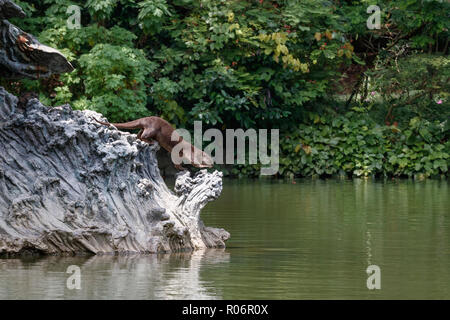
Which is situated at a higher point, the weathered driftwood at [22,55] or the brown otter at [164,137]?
the weathered driftwood at [22,55]

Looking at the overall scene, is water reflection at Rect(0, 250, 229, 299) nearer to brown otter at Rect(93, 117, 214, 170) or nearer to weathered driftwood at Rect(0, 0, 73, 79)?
brown otter at Rect(93, 117, 214, 170)

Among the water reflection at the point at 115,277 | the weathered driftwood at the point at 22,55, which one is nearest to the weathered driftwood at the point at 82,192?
the water reflection at the point at 115,277

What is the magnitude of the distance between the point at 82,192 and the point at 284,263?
2384 mm

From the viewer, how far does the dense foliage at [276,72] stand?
23.3 m

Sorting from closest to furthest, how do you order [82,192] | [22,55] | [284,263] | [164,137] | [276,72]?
[284,263]
[82,192]
[22,55]
[164,137]
[276,72]

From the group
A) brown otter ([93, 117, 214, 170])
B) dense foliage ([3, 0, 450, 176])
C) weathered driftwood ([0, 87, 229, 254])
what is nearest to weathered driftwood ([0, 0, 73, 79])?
weathered driftwood ([0, 87, 229, 254])

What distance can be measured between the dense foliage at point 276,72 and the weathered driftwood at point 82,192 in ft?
37.6

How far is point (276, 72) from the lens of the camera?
985 inches

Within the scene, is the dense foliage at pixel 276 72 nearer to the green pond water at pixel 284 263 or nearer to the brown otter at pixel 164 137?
the green pond water at pixel 284 263

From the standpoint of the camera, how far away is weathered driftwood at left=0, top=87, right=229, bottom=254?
10.3 metres

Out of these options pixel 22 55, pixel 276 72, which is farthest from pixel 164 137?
pixel 276 72

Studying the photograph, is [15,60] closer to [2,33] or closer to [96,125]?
[2,33]

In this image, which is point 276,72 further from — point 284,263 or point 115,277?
point 115,277
